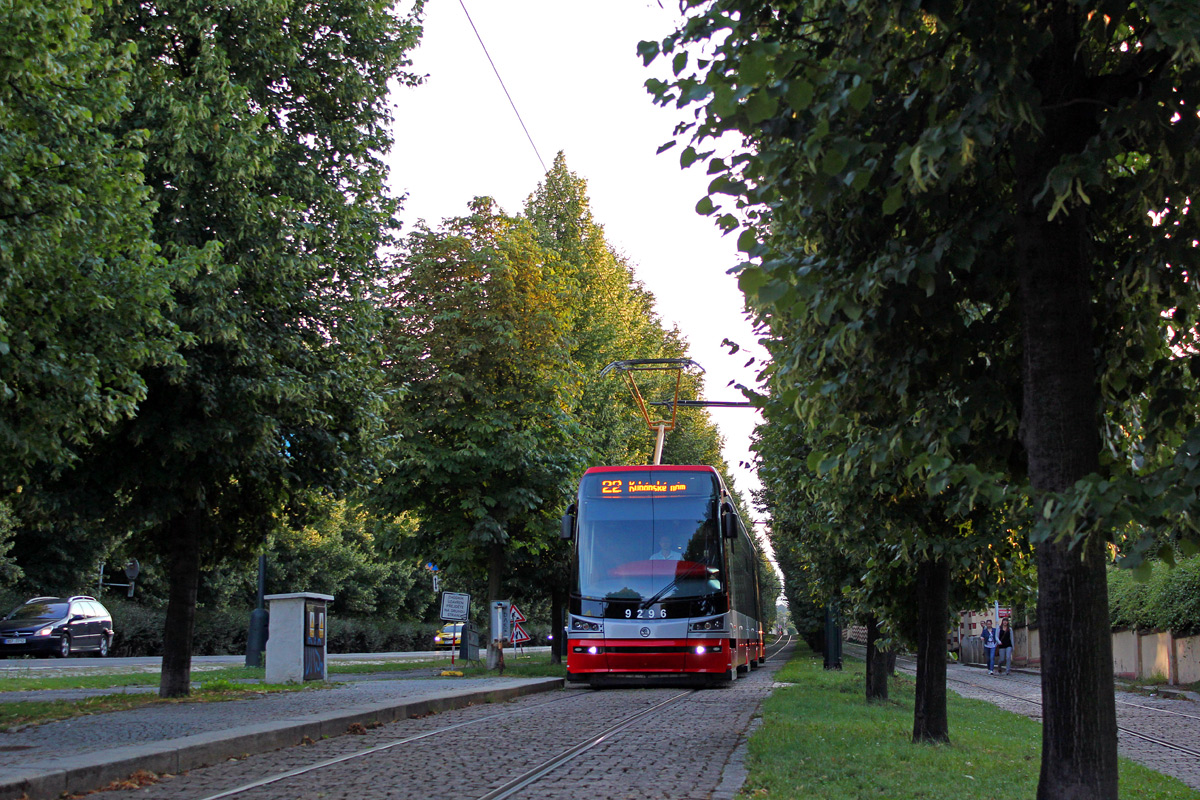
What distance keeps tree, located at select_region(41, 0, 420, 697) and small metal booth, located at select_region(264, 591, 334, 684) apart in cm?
288

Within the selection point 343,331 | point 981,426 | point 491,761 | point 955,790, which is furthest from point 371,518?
point 981,426

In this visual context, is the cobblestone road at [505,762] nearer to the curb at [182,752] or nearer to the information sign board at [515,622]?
the curb at [182,752]

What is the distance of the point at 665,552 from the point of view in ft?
63.0

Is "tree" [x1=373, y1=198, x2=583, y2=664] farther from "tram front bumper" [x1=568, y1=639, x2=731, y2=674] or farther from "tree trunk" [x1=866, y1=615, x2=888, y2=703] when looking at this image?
"tree trunk" [x1=866, y1=615, x2=888, y2=703]

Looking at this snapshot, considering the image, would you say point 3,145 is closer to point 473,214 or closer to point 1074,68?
point 1074,68

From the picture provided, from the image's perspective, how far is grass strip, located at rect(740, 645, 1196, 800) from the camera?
760cm

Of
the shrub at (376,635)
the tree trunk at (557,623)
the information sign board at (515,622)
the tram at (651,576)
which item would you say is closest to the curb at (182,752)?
the tram at (651,576)

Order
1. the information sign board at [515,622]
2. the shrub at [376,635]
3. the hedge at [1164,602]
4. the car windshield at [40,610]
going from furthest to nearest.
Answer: the shrub at [376,635] < the car windshield at [40,610] < the information sign board at [515,622] < the hedge at [1164,602]

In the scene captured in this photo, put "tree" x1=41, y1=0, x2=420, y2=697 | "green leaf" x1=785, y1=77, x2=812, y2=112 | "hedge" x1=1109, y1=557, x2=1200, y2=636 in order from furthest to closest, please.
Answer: "hedge" x1=1109, y1=557, x2=1200, y2=636
"tree" x1=41, y1=0, x2=420, y2=697
"green leaf" x1=785, y1=77, x2=812, y2=112

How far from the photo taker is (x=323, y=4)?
16.3 m

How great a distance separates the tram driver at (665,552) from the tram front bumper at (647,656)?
1.42 metres

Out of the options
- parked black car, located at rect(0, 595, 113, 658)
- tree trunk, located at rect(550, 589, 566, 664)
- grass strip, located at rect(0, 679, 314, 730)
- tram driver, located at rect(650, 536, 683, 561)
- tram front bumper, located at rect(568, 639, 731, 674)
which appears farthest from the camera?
tree trunk, located at rect(550, 589, 566, 664)

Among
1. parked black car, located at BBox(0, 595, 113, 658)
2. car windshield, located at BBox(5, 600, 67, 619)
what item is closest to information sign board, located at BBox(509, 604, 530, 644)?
parked black car, located at BBox(0, 595, 113, 658)

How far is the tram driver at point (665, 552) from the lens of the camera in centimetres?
1912
